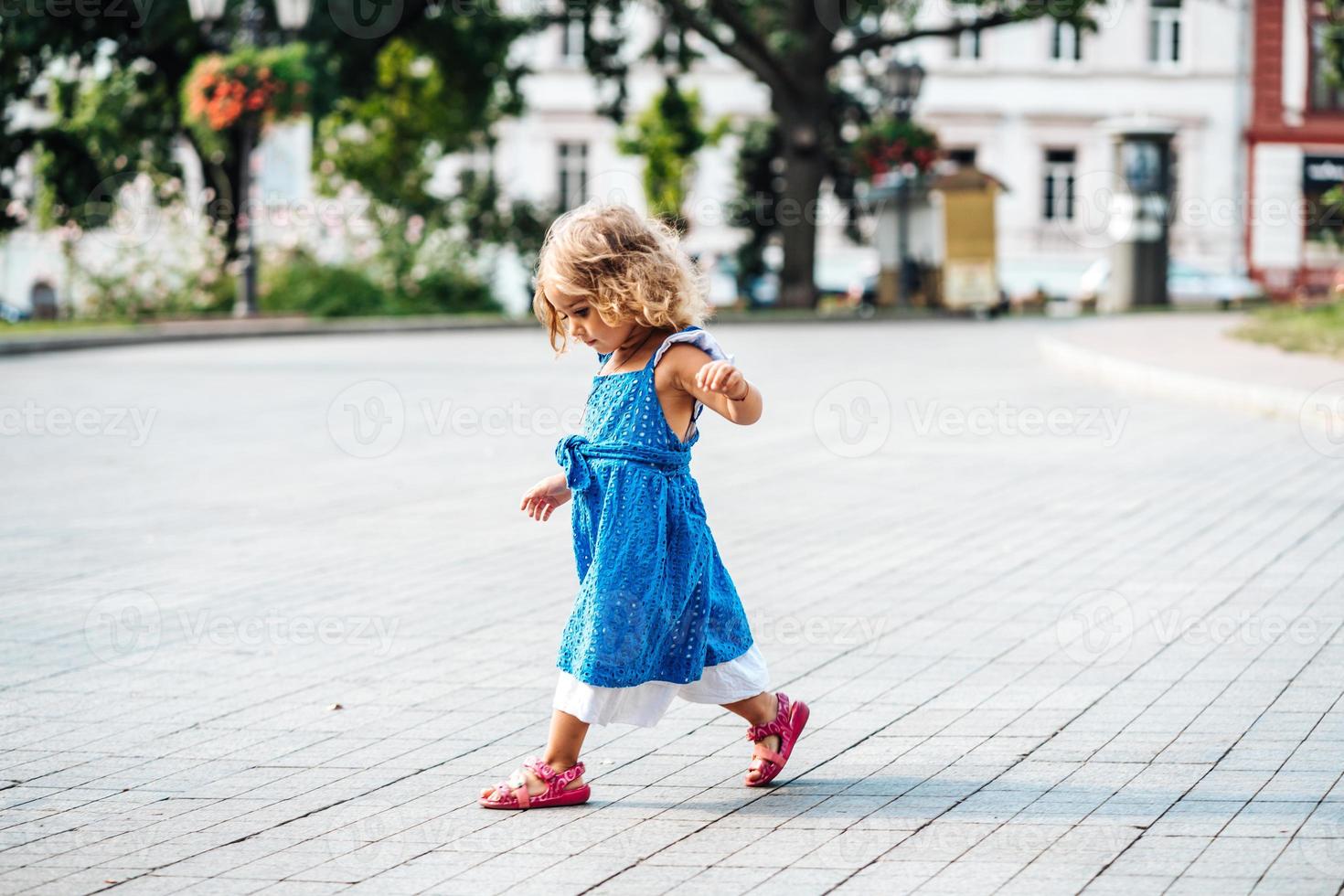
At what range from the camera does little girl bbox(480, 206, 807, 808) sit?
4410 mm

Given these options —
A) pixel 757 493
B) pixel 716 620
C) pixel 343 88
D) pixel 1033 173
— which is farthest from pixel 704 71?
pixel 716 620

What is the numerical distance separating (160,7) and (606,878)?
1001 inches

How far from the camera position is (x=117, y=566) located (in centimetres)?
793

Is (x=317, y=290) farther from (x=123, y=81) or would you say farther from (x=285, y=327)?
(x=123, y=81)

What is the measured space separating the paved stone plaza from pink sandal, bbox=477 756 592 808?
0.14 ft

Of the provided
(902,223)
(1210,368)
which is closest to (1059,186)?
(902,223)

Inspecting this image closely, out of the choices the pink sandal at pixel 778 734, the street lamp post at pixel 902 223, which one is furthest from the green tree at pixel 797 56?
the pink sandal at pixel 778 734

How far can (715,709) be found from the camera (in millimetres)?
5602

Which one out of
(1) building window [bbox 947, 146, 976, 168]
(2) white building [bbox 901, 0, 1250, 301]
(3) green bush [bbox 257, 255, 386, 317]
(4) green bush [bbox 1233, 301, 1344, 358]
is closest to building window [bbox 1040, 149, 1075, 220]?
(2) white building [bbox 901, 0, 1250, 301]

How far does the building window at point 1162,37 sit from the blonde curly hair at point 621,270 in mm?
48748

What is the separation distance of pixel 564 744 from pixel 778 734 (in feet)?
1.81

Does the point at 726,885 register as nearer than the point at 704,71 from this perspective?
Yes

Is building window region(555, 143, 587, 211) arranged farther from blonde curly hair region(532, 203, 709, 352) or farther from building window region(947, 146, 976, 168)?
blonde curly hair region(532, 203, 709, 352)

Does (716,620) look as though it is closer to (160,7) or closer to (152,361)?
(152,361)
